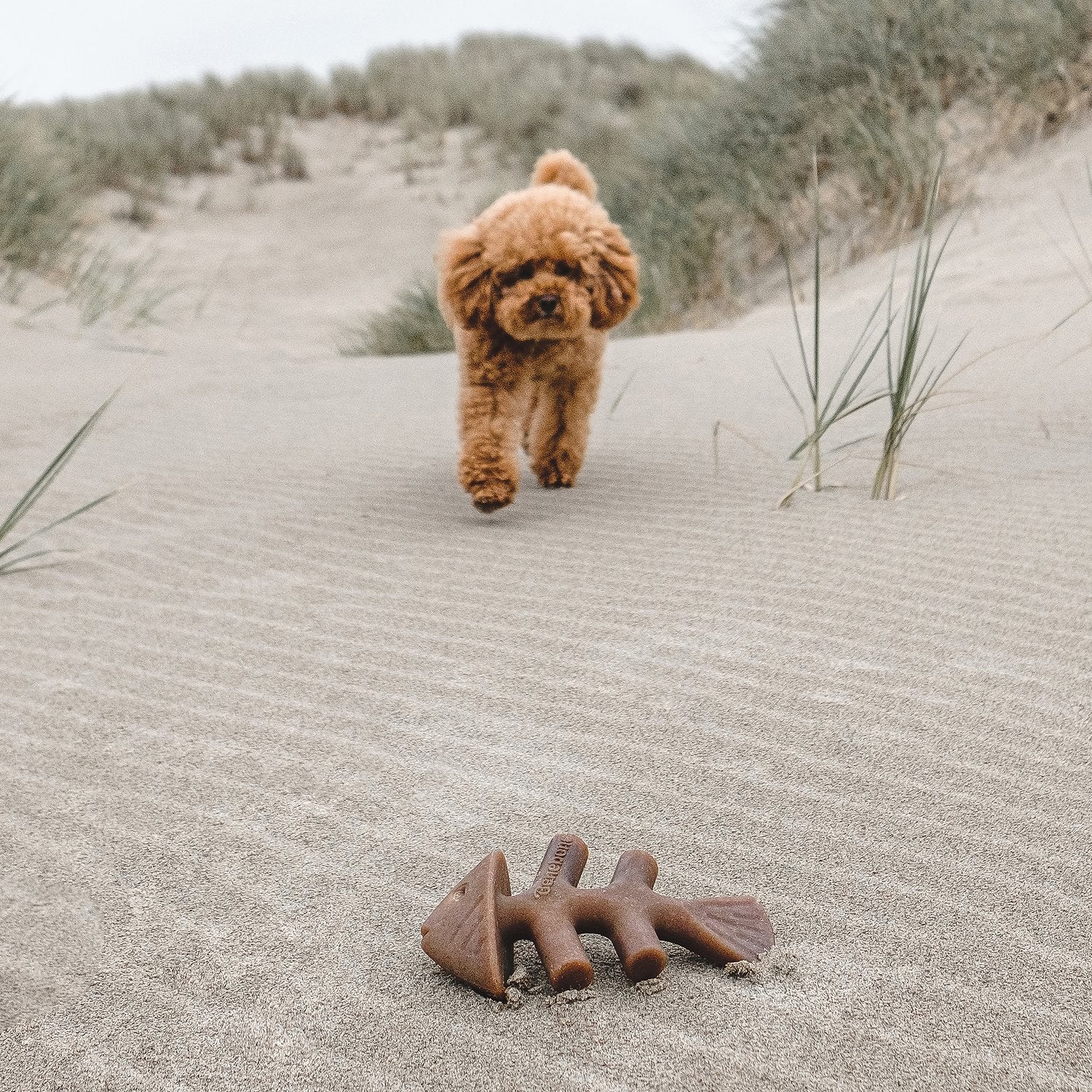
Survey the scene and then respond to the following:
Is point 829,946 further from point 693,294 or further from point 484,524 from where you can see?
point 693,294

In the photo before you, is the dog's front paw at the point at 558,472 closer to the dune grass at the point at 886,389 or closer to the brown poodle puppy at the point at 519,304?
the brown poodle puppy at the point at 519,304

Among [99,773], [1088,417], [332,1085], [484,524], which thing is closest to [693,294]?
[1088,417]

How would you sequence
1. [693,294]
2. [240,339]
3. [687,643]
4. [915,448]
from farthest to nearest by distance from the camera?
[240,339], [693,294], [915,448], [687,643]

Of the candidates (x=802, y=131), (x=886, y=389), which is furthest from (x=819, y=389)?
(x=802, y=131)

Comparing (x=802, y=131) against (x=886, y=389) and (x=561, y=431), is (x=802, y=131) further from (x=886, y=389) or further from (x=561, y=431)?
(x=561, y=431)

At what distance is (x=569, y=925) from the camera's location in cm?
135

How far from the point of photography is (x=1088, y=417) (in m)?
3.86

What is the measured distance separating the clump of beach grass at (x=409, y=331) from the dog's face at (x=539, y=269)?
4.82 metres

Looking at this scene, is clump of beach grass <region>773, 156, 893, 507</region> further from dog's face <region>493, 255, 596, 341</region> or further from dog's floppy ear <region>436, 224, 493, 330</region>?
dog's floppy ear <region>436, 224, 493, 330</region>

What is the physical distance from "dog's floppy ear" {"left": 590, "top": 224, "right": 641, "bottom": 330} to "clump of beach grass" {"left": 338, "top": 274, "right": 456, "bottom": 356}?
15.8ft

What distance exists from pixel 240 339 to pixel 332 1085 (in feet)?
29.7

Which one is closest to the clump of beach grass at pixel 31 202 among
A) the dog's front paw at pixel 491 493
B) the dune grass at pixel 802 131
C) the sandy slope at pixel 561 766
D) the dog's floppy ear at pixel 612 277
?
the dune grass at pixel 802 131

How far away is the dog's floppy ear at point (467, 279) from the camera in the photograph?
3.22 metres

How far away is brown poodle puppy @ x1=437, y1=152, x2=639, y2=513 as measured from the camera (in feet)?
10.4
